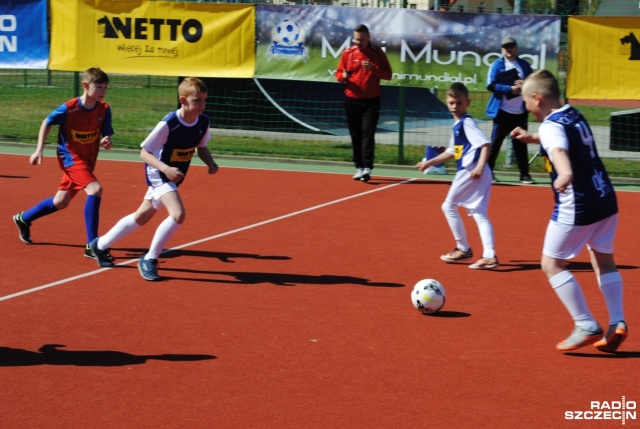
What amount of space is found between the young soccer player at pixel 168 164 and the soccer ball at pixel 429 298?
2.24 meters

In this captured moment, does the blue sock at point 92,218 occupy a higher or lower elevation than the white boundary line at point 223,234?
higher

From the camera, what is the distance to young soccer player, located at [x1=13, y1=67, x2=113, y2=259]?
32.1 ft

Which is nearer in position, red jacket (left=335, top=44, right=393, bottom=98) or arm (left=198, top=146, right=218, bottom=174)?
arm (left=198, top=146, right=218, bottom=174)

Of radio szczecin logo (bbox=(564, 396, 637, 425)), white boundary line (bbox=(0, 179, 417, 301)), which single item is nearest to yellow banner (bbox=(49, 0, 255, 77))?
white boundary line (bbox=(0, 179, 417, 301))

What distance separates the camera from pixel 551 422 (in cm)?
559

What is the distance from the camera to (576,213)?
6.58 metres

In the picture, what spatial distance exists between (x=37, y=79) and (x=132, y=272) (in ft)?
82.9

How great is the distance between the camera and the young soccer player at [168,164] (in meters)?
8.70

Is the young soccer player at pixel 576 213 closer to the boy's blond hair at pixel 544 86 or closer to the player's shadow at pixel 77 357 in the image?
the boy's blond hair at pixel 544 86

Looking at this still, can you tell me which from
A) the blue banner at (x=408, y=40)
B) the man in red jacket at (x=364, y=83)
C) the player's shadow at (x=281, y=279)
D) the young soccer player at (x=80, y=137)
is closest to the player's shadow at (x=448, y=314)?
the player's shadow at (x=281, y=279)

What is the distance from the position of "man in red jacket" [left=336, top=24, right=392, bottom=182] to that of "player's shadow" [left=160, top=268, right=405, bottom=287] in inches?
227

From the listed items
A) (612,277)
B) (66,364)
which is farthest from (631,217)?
(66,364)

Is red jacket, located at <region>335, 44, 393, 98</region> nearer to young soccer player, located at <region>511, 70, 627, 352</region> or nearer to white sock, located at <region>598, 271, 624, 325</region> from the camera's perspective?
young soccer player, located at <region>511, 70, 627, 352</region>

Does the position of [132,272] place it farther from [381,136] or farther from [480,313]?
[381,136]
